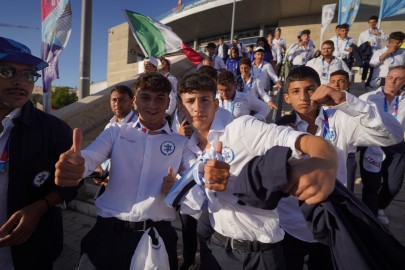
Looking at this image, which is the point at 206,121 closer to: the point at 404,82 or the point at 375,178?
the point at 375,178

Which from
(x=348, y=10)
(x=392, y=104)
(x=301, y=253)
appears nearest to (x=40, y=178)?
(x=301, y=253)

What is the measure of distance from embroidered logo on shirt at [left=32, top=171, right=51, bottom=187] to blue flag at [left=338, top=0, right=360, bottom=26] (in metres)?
11.8

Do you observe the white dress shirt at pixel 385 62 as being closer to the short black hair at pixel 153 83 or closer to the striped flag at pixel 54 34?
the short black hair at pixel 153 83

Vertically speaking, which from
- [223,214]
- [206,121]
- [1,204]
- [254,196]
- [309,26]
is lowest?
[1,204]

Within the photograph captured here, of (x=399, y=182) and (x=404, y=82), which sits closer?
(x=399, y=182)

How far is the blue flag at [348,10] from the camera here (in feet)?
32.7

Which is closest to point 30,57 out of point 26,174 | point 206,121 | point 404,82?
point 26,174

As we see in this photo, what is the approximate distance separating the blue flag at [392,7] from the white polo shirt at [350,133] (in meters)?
9.86

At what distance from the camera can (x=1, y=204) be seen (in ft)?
5.80

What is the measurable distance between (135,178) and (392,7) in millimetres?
11382

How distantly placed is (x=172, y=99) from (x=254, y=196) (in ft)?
13.1

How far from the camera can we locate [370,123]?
1776 mm

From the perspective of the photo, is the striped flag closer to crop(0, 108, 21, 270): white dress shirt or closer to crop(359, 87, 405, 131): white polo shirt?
crop(0, 108, 21, 270): white dress shirt

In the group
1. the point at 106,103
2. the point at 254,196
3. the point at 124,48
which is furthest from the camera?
the point at 124,48
